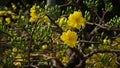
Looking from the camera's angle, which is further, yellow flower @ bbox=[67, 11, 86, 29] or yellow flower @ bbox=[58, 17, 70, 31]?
yellow flower @ bbox=[58, 17, 70, 31]

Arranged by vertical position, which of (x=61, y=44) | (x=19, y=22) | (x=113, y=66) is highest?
(x=19, y=22)

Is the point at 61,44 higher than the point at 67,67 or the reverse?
higher

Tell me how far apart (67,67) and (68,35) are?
95 cm

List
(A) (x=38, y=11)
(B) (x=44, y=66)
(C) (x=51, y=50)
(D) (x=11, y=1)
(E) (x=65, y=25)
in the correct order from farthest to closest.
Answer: (D) (x=11, y=1)
(C) (x=51, y=50)
(B) (x=44, y=66)
(A) (x=38, y=11)
(E) (x=65, y=25)

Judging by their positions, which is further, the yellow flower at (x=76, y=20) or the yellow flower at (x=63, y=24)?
the yellow flower at (x=63, y=24)

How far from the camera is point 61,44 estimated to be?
2.61 metres

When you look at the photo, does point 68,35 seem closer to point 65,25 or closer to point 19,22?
point 65,25

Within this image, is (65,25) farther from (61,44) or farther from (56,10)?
(56,10)

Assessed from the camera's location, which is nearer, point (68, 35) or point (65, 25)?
point (68, 35)

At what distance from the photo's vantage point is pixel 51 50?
3268 mm

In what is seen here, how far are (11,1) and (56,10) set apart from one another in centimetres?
333

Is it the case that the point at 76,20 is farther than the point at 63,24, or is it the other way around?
the point at 63,24

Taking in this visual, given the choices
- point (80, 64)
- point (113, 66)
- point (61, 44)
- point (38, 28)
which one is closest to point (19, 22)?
point (38, 28)

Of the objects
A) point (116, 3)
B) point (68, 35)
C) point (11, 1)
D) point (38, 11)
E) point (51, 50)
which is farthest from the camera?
point (11, 1)
